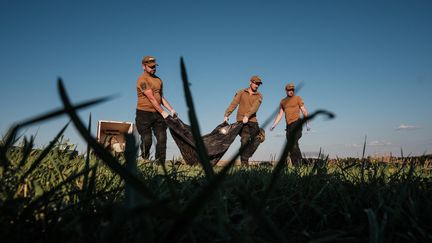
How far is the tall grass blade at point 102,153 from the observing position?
473 mm

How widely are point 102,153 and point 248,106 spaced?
7.87 meters

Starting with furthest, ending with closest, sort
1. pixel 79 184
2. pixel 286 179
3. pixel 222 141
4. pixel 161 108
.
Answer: pixel 222 141, pixel 161 108, pixel 286 179, pixel 79 184

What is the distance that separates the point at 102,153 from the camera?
1.65 ft

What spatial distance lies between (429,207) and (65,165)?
5.28 ft

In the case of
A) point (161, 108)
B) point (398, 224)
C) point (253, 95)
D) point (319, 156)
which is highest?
point (253, 95)

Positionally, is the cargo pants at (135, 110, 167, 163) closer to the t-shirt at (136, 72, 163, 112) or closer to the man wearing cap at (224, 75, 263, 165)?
the t-shirt at (136, 72, 163, 112)

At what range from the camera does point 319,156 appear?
182 centimetres

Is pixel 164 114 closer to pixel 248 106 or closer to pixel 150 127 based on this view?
pixel 150 127

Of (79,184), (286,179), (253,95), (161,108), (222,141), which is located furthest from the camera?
(253,95)

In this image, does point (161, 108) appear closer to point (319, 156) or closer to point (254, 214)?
point (319, 156)

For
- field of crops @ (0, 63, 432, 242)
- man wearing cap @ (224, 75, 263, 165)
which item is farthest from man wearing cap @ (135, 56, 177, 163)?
field of crops @ (0, 63, 432, 242)

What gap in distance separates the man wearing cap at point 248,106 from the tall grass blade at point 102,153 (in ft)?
24.5

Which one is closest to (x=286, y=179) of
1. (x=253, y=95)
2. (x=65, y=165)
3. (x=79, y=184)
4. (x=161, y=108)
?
(x=79, y=184)

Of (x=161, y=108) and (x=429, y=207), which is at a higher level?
(x=161, y=108)
